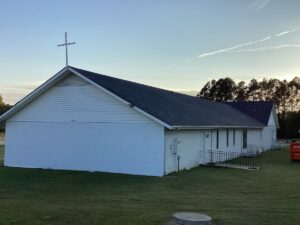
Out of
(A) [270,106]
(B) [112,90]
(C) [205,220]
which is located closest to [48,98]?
(B) [112,90]

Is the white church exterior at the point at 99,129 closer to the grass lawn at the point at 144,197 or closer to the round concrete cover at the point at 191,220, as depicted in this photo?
the grass lawn at the point at 144,197

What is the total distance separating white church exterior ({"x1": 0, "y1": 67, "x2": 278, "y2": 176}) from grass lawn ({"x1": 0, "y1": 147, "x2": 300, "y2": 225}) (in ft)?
3.87

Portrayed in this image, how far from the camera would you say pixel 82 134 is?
68.3 feet

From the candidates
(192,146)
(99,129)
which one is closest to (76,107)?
(99,129)

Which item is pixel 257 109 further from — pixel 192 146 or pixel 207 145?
pixel 192 146

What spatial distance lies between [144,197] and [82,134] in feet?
28.9

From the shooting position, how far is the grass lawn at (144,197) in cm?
934

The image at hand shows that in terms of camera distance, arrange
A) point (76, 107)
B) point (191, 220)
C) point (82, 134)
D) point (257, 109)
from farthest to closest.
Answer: point (257, 109) → point (76, 107) → point (82, 134) → point (191, 220)

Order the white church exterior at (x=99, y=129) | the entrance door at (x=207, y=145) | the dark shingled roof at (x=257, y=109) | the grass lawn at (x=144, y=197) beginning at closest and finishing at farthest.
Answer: the grass lawn at (x=144, y=197)
the white church exterior at (x=99, y=129)
the entrance door at (x=207, y=145)
the dark shingled roof at (x=257, y=109)

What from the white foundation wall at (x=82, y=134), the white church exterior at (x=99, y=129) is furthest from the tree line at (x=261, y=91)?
the white foundation wall at (x=82, y=134)

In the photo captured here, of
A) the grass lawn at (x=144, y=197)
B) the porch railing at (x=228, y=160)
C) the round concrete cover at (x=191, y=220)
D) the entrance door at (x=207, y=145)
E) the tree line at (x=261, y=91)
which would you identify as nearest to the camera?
the round concrete cover at (x=191, y=220)

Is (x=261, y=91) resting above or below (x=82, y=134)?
above

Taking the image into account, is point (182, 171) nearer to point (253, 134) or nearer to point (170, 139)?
point (170, 139)

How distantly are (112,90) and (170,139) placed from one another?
11.4 ft
